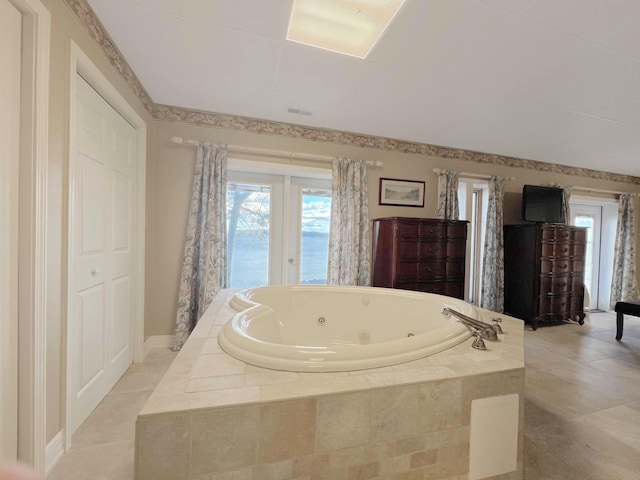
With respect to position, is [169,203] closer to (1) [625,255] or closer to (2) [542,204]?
(2) [542,204]

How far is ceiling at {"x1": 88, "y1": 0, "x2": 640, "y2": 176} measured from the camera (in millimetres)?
1315

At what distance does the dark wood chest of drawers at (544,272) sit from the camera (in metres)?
3.19

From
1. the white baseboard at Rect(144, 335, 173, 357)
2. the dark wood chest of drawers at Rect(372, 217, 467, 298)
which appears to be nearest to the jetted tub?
the dark wood chest of drawers at Rect(372, 217, 467, 298)

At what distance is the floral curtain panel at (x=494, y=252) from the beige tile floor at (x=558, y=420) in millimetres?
810

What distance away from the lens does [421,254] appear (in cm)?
263

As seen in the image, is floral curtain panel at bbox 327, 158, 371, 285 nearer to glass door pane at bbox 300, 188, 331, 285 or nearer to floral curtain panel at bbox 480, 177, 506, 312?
glass door pane at bbox 300, 188, 331, 285

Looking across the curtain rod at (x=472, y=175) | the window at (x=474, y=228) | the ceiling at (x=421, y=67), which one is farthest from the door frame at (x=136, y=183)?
the window at (x=474, y=228)

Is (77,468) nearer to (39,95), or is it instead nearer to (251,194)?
(39,95)

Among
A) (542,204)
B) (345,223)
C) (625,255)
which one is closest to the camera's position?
(345,223)

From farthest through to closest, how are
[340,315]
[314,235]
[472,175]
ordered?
[472,175]
[314,235]
[340,315]

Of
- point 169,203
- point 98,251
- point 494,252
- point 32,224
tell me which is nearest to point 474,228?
point 494,252

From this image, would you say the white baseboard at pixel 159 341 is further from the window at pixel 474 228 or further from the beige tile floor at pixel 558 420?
the window at pixel 474 228

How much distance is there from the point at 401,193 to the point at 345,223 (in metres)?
0.82

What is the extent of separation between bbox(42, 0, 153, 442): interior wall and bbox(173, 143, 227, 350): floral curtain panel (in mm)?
1161
